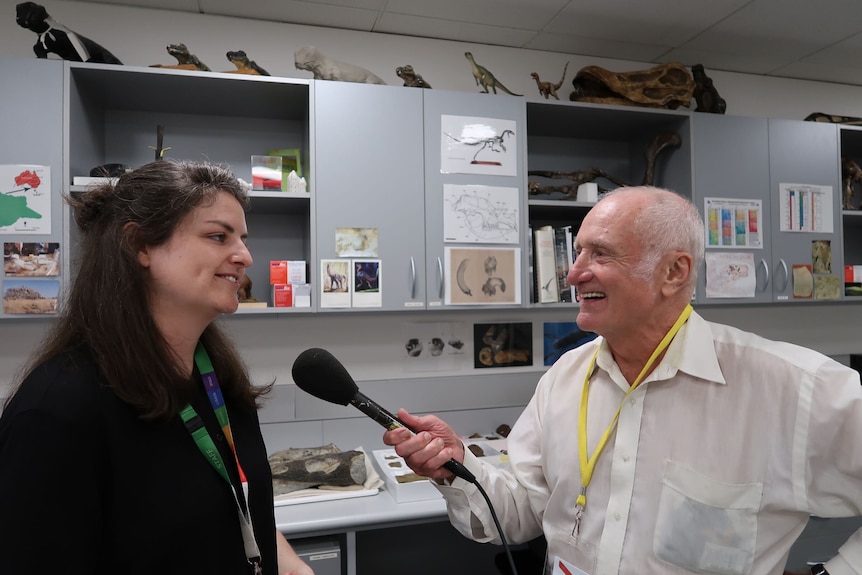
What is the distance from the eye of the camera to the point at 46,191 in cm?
172

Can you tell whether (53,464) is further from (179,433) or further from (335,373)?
(335,373)

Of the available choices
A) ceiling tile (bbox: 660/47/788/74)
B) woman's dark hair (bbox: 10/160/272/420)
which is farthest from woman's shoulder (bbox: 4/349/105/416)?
ceiling tile (bbox: 660/47/788/74)

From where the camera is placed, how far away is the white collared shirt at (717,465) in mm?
970

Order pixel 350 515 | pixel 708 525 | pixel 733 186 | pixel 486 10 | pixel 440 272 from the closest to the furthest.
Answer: pixel 708 525 → pixel 350 515 → pixel 440 272 → pixel 486 10 → pixel 733 186

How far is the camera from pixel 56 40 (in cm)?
176

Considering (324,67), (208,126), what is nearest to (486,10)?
(324,67)

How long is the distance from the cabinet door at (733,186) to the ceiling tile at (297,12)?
1.57 m

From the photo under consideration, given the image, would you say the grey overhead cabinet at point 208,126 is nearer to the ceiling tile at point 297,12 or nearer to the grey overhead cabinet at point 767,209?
the ceiling tile at point 297,12

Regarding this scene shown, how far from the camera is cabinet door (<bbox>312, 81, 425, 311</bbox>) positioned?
1.93 meters

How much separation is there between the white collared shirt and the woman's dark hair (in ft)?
2.10

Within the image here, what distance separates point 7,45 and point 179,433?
6.89ft

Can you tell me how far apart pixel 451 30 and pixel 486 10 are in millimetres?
222

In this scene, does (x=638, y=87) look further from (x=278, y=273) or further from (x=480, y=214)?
(x=278, y=273)

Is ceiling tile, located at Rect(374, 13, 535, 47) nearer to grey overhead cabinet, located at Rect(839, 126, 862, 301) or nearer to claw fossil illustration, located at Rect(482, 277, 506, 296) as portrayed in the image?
claw fossil illustration, located at Rect(482, 277, 506, 296)
